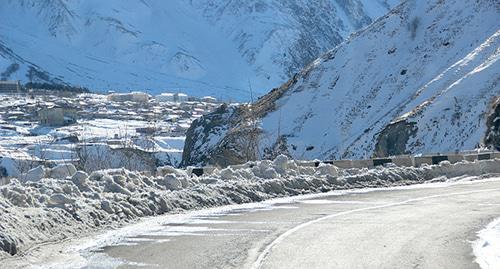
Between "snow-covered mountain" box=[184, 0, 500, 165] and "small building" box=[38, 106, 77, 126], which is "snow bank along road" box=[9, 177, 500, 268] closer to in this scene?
"snow-covered mountain" box=[184, 0, 500, 165]

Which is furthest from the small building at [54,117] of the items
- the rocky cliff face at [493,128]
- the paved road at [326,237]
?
the paved road at [326,237]

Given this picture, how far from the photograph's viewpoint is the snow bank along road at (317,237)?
1176 centimetres

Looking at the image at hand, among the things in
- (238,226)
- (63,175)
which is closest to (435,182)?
(63,175)

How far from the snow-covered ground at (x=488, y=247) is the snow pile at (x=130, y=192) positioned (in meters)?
6.03

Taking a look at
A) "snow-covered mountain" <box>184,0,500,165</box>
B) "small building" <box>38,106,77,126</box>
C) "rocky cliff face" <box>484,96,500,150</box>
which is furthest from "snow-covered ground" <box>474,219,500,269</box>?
"small building" <box>38,106,77,126</box>

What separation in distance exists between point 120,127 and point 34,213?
144514 millimetres

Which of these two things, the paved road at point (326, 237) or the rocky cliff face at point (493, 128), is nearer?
the paved road at point (326, 237)

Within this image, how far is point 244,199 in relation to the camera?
70.7 ft

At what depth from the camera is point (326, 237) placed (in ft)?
46.0

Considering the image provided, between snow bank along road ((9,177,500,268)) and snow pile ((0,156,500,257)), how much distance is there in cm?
100

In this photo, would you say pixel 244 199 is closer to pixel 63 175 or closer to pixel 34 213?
pixel 63 175

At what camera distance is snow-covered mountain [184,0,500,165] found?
67125mm

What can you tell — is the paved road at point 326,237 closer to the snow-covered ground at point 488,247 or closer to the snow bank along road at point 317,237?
the snow bank along road at point 317,237

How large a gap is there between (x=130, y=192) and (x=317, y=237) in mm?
6061
